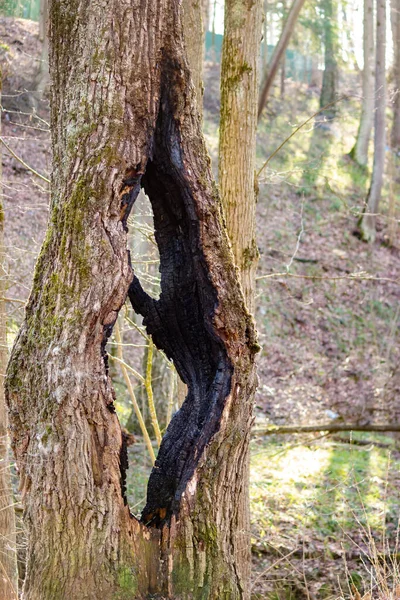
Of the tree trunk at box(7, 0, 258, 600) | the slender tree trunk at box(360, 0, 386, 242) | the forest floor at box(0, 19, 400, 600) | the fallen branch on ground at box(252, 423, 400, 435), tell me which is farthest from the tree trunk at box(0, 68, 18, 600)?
the slender tree trunk at box(360, 0, 386, 242)

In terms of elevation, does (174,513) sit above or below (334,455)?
above

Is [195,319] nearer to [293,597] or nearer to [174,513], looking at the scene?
[174,513]

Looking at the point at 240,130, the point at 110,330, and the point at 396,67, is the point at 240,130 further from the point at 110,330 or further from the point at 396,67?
the point at 396,67

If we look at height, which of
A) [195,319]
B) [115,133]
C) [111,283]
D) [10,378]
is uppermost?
[115,133]

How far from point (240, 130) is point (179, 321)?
2.79 m

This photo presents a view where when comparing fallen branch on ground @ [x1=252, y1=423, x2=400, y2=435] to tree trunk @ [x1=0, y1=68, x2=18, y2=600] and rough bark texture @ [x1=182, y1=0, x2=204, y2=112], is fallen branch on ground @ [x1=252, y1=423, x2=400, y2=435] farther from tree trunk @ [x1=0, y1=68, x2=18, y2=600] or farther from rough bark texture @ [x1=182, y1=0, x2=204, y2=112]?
rough bark texture @ [x1=182, y1=0, x2=204, y2=112]

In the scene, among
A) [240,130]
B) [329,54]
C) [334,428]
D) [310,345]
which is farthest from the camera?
[329,54]

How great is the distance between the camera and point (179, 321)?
382 centimetres

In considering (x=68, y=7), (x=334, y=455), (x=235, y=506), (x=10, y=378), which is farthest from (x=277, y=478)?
(x=68, y=7)

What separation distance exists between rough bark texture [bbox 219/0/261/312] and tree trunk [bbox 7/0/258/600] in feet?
6.95

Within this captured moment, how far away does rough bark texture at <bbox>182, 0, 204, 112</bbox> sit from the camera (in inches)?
234

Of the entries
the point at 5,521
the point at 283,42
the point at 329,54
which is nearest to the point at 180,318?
the point at 5,521

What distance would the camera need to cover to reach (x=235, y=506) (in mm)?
3578

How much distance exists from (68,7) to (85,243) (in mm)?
1374
